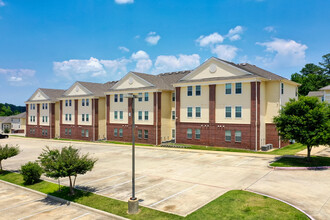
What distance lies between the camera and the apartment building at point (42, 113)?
6228cm

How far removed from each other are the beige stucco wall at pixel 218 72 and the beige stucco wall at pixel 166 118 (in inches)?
280

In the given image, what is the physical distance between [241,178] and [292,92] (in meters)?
24.9

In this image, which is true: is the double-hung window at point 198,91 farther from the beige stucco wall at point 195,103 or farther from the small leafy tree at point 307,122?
the small leafy tree at point 307,122

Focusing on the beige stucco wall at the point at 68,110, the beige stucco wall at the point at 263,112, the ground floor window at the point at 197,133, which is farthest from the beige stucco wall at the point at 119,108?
the beige stucco wall at the point at 263,112

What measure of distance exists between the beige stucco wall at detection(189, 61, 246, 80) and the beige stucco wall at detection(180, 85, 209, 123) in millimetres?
1645

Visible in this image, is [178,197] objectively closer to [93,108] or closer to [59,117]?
[93,108]

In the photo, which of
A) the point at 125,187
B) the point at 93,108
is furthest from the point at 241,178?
the point at 93,108

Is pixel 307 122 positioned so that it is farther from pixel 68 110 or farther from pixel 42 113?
pixel 42 113

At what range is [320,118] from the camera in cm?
2291

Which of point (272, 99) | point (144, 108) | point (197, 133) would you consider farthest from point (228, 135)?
point (144, 108)

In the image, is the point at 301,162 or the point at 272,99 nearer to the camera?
the point at 301,162

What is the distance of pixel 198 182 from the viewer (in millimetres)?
18906

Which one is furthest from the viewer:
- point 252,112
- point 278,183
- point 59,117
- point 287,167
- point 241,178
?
point 59,117

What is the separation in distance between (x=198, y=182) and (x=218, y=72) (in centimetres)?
2142
